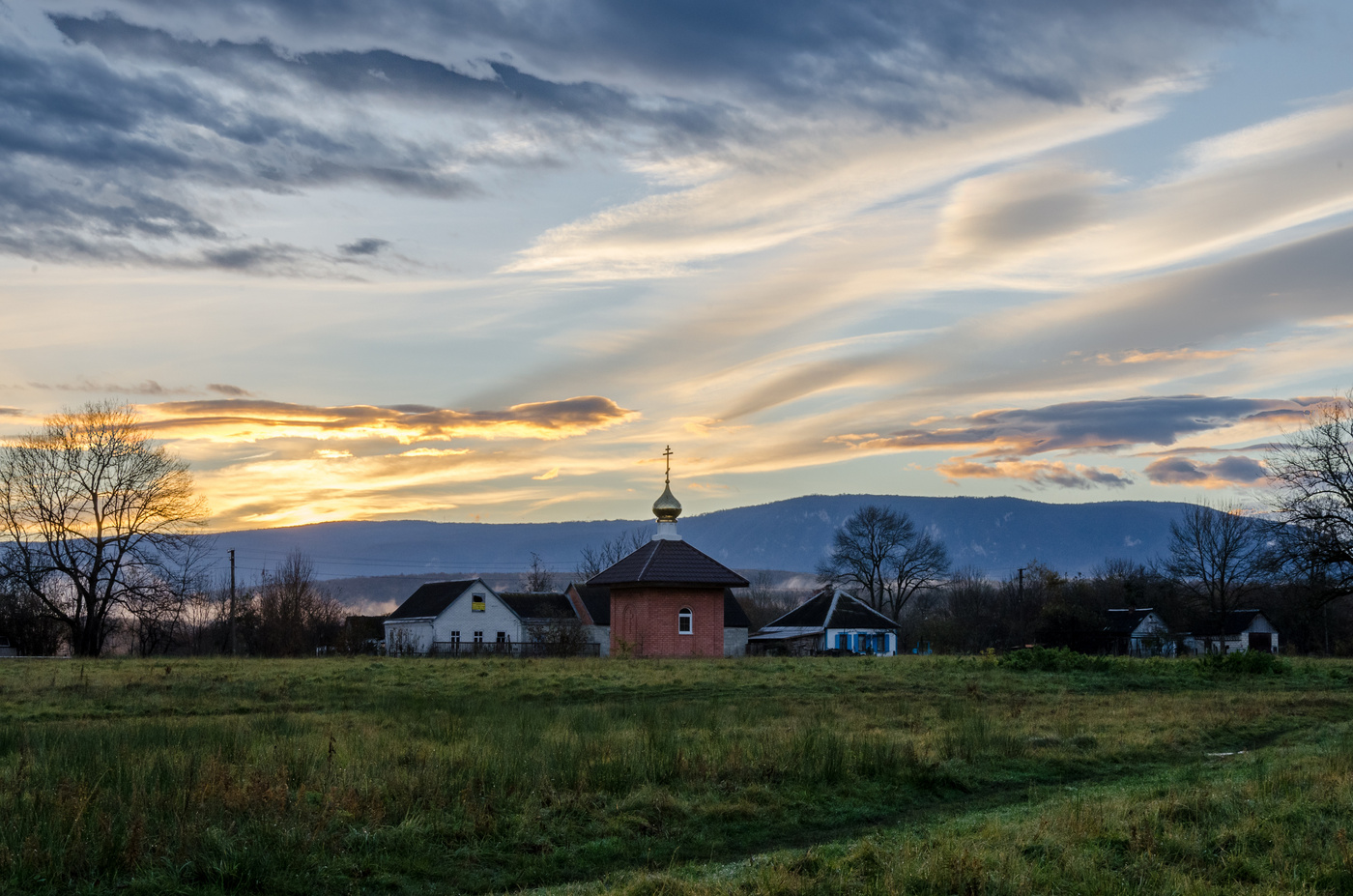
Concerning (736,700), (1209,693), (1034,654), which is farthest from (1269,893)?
(1034,654)

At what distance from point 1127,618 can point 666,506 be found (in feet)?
159

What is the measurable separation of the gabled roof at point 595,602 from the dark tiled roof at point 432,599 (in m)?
8.84

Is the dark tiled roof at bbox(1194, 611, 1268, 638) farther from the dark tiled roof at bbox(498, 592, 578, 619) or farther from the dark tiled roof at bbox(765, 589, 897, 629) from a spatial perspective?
the dark tiled roof at bbox(498, 592, 578, 619)

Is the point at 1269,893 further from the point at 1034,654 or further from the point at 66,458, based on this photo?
the point at 66,458

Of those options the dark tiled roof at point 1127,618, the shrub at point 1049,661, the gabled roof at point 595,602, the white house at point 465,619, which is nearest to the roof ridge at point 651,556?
the shrub at point 1049,661

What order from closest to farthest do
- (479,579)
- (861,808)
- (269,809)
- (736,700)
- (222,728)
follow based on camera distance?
(269,809)
(861,808)
(222,728)
(736,700)
(479,579)

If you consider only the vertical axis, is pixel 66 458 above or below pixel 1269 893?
above

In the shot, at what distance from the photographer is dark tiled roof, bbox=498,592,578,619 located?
83.8m

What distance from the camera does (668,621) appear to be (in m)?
53.2

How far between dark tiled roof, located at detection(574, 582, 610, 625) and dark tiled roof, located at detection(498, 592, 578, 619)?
1.48 meters

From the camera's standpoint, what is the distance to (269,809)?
32.0 ft

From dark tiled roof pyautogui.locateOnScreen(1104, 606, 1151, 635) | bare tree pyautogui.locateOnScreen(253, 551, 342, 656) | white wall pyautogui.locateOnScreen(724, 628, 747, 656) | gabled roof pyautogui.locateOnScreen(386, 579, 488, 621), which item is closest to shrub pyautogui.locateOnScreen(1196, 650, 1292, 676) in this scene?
bare tree pyautogui.locateOnScreen(253, 551, 342, 656)

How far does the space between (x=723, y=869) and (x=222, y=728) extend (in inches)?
Result: 322

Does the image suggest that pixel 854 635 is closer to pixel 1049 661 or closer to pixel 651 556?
pixel 651 556
